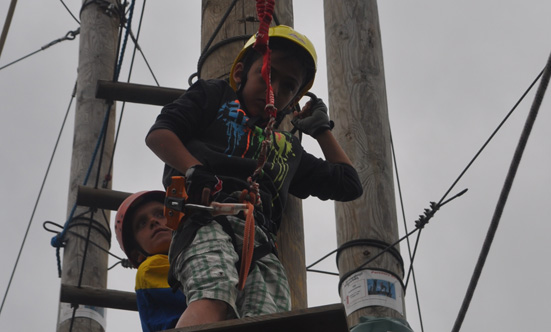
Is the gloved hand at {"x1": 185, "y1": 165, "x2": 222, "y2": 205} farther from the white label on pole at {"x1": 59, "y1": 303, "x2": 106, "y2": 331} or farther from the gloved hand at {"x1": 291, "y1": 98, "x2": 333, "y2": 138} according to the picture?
the white label on pole at {"x1": 59, "y1": 303, "x2": 106, "y2": 331}

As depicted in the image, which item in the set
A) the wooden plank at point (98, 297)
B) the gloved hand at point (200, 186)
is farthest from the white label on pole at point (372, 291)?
the gloved hand at point (200, 186)

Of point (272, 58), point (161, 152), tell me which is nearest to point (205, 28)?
point (272, 58)

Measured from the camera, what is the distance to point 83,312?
7633 mm

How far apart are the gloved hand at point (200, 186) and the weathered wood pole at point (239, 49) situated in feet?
2.19

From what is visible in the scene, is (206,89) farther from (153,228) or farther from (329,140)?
(153,228)

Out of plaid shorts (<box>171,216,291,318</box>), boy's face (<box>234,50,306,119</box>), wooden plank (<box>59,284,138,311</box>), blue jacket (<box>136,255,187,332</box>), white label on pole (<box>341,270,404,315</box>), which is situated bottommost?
plaid shorts (<box>171,216,291,318</box>)

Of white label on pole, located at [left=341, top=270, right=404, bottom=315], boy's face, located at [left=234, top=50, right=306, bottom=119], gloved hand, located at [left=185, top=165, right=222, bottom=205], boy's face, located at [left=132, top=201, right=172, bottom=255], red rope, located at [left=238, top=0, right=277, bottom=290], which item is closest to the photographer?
red rope, located at [left=238, top=0, right=277, bottom=290]

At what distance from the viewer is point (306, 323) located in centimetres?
318

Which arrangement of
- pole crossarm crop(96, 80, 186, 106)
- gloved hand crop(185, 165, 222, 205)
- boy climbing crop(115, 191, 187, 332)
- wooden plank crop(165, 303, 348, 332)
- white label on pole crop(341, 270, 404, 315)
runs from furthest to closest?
pole crossarm crop(96, 80, 186, 106) < white label on pole crop(341, 270, 404, 315) < boy climbing crop(115, 191, 187, 332) < gloved hand crop(185, 165, 222, 205) < wooden plank crop(165, 303, 348, 332)

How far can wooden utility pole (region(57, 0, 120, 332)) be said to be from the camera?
764 centimetres

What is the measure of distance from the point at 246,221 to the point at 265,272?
1.09 ft

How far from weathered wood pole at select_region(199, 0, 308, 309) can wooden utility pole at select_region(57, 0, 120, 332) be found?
2592 millimetres

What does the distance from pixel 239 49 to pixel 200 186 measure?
1.20 metres

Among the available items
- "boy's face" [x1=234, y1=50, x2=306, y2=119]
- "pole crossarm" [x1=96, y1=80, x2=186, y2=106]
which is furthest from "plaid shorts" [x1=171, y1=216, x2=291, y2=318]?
"pole crossarm" [x1=96, y1=80, x2=186, y2=106]
